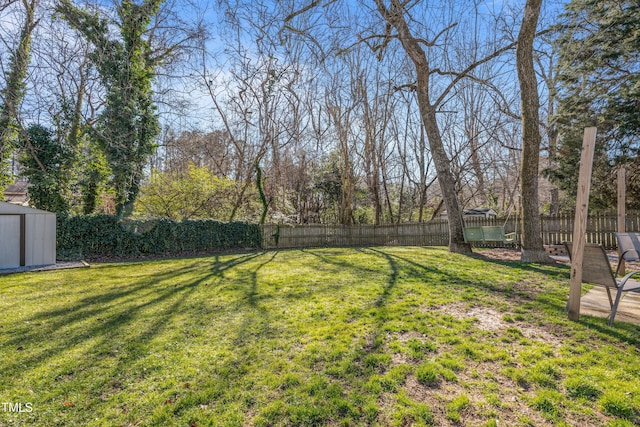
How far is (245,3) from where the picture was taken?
5.54 metres

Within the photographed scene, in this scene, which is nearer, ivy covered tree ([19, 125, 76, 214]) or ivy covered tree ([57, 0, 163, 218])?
ivy covered tree ([57, 0, 163, 218])

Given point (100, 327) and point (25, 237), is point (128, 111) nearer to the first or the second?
point (25, 237)

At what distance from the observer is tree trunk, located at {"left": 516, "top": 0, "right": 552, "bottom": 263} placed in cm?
651

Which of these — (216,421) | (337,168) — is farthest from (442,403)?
(337,168)

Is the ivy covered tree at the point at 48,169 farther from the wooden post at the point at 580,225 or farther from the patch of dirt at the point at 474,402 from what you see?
the wooden post at the point at 580,225

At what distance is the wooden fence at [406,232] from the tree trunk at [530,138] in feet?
11.9

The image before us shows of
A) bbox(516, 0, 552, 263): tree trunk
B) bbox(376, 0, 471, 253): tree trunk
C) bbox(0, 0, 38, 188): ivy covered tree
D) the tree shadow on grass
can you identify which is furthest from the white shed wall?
bbox(516, 0, 552, 263): tree trunk

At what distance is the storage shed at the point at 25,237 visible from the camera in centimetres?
810

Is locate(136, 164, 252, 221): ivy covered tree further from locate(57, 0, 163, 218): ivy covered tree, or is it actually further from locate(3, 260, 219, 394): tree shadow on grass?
locate(3, 260, 219, 394): tree shadow on grass

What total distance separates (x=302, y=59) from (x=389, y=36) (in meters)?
5.95

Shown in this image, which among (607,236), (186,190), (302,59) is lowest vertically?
(607,236)

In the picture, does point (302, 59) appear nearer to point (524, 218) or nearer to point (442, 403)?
point (524, 218)

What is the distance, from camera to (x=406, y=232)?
47.0 ft

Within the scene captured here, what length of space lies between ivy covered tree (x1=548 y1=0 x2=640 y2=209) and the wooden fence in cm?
86
